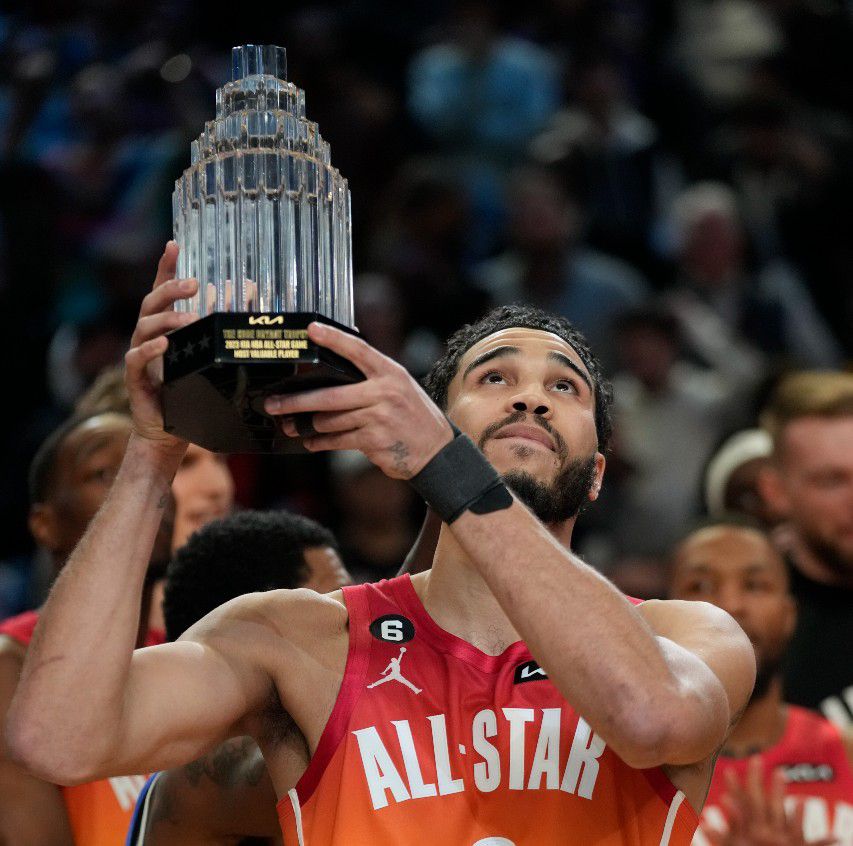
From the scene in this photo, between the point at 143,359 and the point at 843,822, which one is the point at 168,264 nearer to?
the point at 143,359

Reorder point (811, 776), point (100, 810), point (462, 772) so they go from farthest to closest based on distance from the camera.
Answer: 1. point (811, 776)
2. point (100, 810)
3. point (462, 772)

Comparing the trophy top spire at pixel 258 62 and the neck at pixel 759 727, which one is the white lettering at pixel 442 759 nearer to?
the trophy top spire at pixel 258 62

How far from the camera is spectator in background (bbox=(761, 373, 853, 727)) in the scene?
469 cm

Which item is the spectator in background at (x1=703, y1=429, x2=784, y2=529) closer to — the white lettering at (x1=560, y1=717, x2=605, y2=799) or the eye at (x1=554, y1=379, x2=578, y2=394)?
the eye at (x1=554, y1=379, x2=578, y2=394)

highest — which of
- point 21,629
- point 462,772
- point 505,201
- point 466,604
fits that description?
point 505,201

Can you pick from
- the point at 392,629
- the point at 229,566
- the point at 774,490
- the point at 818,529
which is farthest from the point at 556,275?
the point at 392,629

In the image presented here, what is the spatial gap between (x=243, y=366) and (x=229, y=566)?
1.39 metres

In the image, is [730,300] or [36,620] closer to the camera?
[36,620]

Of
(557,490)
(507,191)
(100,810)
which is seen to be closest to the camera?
(557,490)

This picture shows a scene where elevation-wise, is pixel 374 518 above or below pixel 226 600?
above

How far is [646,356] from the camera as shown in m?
6.89

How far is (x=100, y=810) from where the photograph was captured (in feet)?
11.6

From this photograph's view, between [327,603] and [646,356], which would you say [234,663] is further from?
[646,356]

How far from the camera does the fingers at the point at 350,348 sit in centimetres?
217
